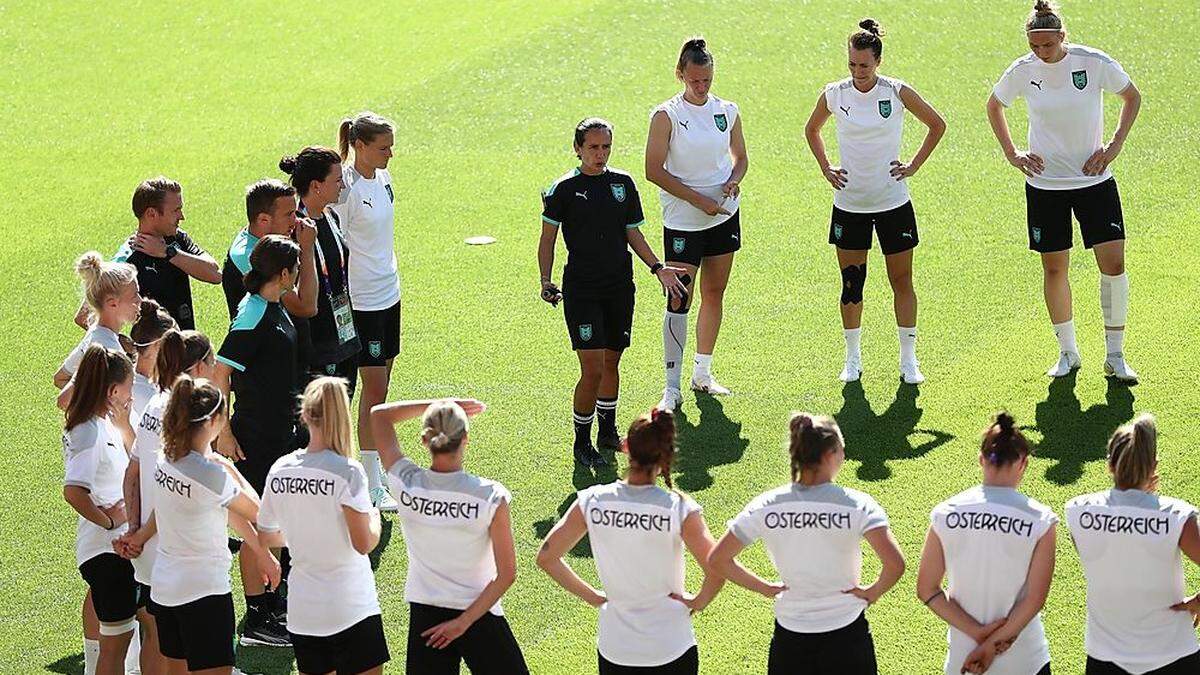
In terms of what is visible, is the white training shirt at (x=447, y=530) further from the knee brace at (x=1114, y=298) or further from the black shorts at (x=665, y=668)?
the knee brace at (x=1114, y=298)

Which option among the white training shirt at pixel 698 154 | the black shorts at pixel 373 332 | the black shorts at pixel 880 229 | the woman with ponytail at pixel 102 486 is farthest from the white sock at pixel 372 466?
the black shorts at pixel 880 229

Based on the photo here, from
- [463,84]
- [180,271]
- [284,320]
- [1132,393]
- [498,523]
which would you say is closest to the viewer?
[498,523]

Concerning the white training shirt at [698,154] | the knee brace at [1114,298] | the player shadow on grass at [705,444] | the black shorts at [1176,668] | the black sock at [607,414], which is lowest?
the player shadow on grass at [705,444]

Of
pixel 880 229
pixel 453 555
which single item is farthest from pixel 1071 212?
pixel 453 555

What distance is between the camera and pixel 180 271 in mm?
7988

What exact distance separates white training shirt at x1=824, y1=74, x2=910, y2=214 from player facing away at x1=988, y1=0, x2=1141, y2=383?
2.03ft

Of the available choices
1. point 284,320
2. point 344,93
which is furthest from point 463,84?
point 284,320

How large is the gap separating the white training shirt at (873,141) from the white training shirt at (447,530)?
15.0 ft

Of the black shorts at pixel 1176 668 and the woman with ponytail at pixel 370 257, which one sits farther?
the woman with ponytail at pixel 370 257

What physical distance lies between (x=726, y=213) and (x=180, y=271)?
305 centimetres

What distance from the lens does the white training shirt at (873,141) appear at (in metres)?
9.09

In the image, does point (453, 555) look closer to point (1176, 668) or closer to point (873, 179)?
point (1176, 668)

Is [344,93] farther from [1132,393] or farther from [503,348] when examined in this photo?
[1132,393]

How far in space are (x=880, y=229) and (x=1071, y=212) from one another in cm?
106
